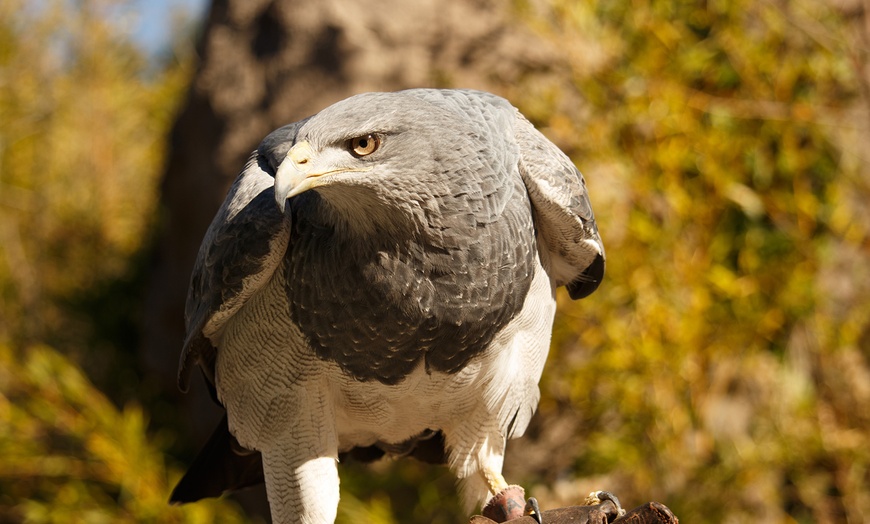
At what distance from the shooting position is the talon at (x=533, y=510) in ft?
7.95

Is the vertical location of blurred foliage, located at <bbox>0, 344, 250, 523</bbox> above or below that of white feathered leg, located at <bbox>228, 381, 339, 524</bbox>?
below

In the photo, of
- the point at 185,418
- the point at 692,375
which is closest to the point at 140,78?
the point at 185,418

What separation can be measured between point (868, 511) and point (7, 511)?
18.9 feet

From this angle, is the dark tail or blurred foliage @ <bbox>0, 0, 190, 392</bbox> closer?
the dark tail

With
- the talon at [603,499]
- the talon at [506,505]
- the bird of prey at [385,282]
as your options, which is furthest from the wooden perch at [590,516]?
the bird of prey at [385,282]

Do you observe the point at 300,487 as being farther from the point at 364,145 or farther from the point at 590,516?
the point at 364,145

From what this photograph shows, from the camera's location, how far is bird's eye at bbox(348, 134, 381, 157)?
206 cm

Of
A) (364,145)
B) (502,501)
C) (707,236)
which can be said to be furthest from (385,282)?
(707,236)

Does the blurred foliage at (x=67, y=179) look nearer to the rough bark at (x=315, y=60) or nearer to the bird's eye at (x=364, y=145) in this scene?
the rough bark at (x=315, y=60)

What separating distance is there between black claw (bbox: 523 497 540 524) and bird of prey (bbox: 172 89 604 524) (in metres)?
0.18

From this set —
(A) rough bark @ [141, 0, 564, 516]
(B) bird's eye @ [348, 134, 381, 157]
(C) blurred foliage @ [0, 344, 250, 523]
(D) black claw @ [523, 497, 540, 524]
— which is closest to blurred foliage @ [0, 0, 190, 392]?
(C) blurred foliage @ [0, 344, 250, 523]

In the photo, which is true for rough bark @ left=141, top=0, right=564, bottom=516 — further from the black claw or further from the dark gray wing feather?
the black claw

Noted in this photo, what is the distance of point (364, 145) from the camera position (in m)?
2.08

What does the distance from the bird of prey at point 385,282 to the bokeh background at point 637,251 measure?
6.07 ft
